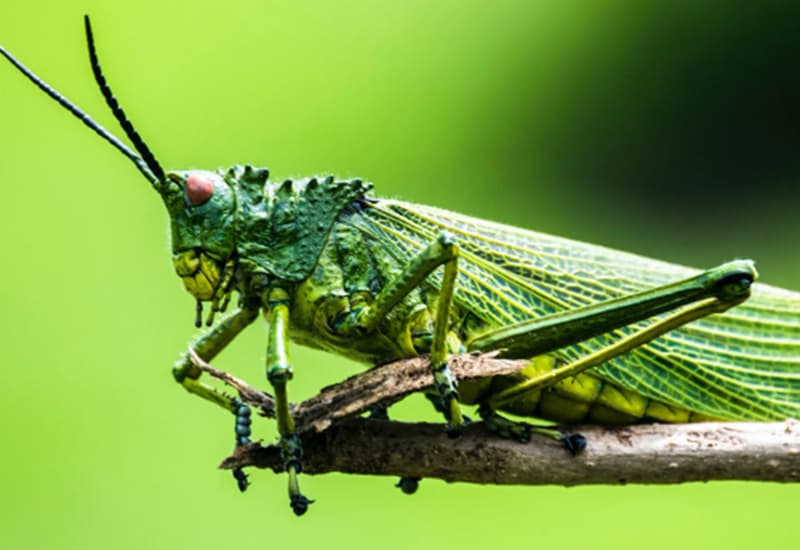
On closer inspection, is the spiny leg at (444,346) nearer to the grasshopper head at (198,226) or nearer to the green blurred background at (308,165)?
the grasshopper head at (198,226)

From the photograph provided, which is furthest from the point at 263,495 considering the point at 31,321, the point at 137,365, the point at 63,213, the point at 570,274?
the point at 570,274

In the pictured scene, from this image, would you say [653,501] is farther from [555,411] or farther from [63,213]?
[63,213]

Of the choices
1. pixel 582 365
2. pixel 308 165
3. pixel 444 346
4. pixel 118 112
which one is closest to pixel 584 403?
pixel 582 365

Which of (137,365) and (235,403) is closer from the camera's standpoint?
(235,403)

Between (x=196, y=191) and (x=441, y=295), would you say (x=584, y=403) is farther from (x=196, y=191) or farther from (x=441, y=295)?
(x=196, y=191)

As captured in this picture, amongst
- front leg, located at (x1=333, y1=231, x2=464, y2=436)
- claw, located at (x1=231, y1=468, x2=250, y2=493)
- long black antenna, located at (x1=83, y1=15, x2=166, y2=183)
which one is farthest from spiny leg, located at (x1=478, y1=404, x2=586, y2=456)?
long black antenna, located at (x1=83, y1=15, x2=166, y2=183)
